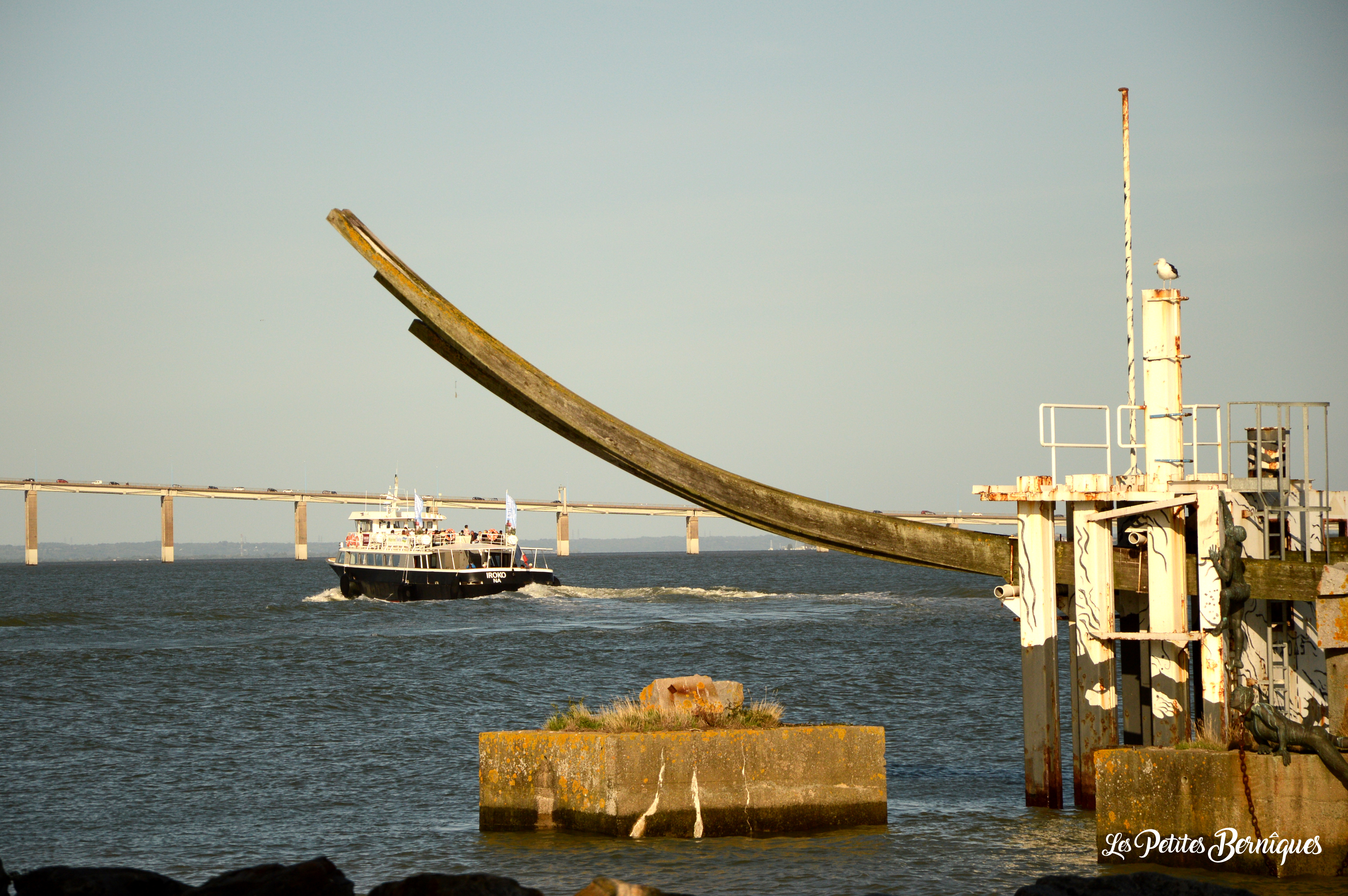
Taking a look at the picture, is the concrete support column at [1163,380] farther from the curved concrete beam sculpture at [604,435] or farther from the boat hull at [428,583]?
the boat hull at [428,583]

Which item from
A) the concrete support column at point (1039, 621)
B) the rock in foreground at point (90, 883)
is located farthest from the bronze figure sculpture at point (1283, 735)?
the rock in foreground at point (90, 883)

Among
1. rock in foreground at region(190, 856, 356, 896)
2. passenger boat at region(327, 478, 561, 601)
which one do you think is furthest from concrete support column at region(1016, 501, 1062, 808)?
passenger boat at region(327, 478, 561, 601)

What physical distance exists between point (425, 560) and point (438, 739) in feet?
202

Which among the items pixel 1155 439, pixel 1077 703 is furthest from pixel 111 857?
pixel 1155 439

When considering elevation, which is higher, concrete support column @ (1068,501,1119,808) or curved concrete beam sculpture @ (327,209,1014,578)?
curved concrete beam sculpture @ (327,209,1014,578)

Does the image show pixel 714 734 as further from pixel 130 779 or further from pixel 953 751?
pixel 130 779

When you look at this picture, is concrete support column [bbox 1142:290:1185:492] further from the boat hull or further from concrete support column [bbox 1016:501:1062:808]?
the boat hull

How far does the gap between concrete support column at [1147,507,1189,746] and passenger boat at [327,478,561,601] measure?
232 feet

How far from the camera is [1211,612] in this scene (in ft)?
38.1

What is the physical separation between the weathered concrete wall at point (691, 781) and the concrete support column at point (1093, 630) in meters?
2.01

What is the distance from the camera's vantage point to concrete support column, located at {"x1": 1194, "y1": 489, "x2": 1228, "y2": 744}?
11.5 metres

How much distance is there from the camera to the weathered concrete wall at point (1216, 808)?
374 inches

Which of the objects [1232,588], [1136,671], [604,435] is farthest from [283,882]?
[1136,671]

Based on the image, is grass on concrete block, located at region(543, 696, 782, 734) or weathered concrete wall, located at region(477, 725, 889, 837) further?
grass on concrete block, located at region(543, 696, 782, 734)
